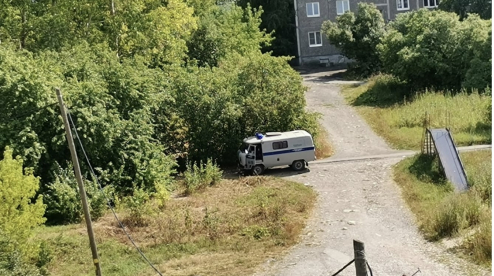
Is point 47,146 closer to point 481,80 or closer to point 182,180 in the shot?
point 182,180

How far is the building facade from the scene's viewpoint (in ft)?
168

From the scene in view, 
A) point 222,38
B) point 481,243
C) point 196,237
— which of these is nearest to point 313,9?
point 222,38

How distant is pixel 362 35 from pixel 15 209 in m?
34.4

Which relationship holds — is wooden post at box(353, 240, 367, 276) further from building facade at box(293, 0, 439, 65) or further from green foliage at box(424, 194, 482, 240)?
building facade at box(293, 0, 439, 65)

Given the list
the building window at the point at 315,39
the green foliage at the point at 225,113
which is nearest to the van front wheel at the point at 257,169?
the green foliage at the point at 225,113

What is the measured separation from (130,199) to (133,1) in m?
14.7

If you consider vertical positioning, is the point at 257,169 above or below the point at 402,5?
below

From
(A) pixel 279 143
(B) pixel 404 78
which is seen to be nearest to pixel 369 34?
(B) pixel 404 78

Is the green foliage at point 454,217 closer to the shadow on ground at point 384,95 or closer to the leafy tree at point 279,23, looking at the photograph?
the shadow on ground at point 384,95

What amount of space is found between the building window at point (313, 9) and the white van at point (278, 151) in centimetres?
3008

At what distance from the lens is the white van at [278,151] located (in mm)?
23047

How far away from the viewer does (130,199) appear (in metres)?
18.3

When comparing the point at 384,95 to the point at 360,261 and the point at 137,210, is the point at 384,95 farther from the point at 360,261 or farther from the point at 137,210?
the point at 360,261

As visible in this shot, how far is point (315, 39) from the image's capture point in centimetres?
5184
